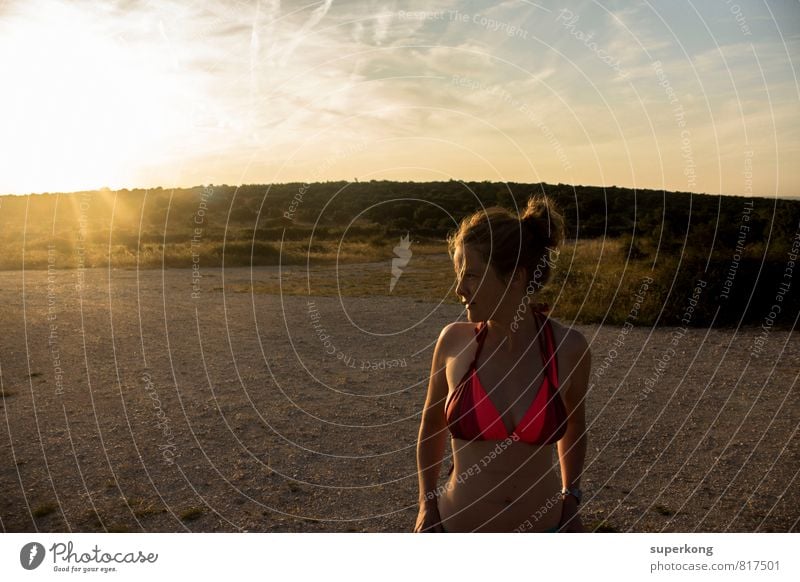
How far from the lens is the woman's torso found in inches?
104

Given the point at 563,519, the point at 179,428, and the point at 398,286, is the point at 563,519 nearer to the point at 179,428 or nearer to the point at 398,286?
the point at 179,428

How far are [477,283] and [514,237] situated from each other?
215mm

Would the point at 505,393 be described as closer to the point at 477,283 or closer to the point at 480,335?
the point at 480,335

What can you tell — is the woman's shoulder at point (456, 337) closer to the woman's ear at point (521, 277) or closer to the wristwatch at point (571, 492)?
the woman's ear at point (521, 277)

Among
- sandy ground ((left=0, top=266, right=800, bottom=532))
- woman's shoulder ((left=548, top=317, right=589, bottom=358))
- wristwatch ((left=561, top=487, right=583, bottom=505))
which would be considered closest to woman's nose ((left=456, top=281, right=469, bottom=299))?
woman's shoulder ((left=548, top=317, right=589, bottom=358))

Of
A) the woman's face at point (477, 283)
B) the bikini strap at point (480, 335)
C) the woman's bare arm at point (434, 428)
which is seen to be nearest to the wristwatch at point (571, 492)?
the woman's bare arm at point (434, 428)

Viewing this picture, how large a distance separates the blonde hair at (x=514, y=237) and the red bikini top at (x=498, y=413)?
331 millimetres

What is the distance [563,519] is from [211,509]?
3300 mm

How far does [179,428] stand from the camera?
23.3 ft

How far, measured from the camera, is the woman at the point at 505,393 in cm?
250

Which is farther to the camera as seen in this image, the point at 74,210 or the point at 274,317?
the point at 74,210

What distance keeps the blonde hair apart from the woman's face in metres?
0.02

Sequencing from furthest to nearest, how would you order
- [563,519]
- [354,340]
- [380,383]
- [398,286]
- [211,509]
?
[398,286], [354,340], [380,383], [211,509], [563,519]

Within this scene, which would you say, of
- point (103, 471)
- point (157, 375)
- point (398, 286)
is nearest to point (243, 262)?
point (398, 286)
